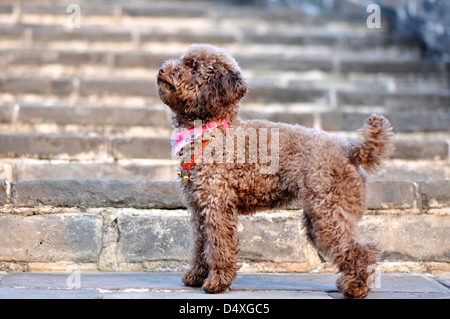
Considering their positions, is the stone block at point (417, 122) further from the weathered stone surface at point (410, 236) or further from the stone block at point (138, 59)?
the stone block at point (138, 59)

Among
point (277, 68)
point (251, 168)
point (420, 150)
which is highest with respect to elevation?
point (277, 68)

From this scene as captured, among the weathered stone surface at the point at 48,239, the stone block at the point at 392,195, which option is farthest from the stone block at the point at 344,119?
the weathered stone surface at the point at 48,239

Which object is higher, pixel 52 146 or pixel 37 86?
pixel 37 86

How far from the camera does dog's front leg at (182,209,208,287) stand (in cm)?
302

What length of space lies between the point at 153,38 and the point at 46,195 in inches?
134

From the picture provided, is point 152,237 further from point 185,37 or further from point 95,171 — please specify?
point 185,37

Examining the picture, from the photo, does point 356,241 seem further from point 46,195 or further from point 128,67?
point 128,67

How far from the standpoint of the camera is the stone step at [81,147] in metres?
4.41

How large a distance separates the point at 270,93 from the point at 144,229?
252cm

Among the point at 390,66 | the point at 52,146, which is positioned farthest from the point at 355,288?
the point at 390,66

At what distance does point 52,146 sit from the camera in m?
4.46

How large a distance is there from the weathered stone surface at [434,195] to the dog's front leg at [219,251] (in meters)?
1.38

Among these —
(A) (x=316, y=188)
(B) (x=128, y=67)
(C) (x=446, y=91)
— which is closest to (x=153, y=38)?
(B) (x=128, y=67)
